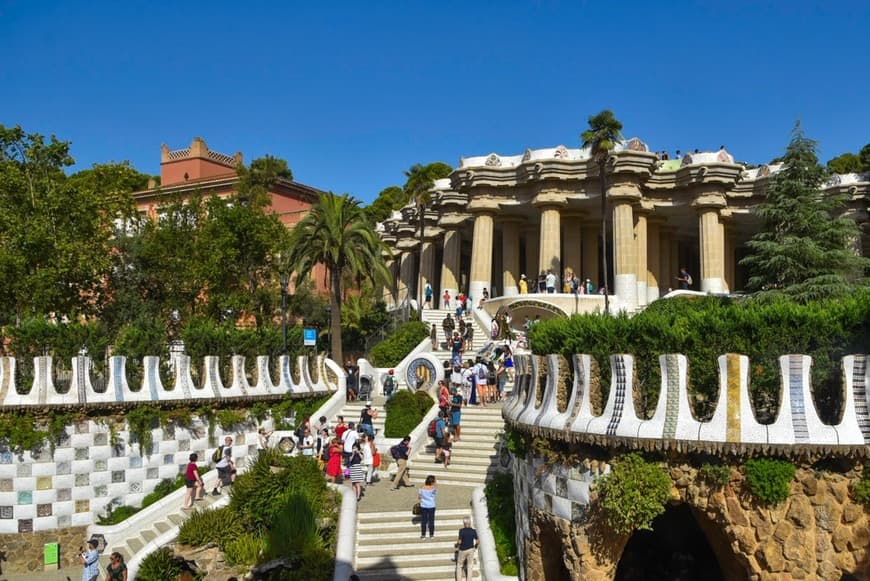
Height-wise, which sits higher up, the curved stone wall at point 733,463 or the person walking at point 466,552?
the curved stone wall at point 733,463

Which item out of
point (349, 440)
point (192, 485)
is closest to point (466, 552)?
point (349, 440)

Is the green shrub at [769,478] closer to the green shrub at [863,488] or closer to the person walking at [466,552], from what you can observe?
the green shrub at [863,488]

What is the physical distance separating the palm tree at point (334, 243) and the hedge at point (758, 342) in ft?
65.9

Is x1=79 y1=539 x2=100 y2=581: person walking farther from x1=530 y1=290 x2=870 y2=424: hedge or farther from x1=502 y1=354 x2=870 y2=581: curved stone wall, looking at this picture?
x1=530 y1=290 x2=870 y2=424: hedge

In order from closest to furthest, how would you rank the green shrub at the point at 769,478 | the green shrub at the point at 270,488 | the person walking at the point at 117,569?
the green shrub at the point at 769,478 → the person walking at the point at 117,569 → the green shrub at the point at 270,488

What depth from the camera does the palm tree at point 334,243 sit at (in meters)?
33.3

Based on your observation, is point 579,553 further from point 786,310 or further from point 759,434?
point 786,310

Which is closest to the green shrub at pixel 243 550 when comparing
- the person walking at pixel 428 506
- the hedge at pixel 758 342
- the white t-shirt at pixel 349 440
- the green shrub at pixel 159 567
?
the green shrub at pixel 159 567

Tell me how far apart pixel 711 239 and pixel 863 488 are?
30.7 meters

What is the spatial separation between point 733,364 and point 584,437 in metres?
2.78

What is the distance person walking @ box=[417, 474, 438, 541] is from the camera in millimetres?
16969

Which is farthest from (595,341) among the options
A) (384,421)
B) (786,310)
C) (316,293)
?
(316,293)

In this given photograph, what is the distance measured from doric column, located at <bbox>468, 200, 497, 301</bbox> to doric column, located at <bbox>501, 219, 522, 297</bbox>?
2.19 metres

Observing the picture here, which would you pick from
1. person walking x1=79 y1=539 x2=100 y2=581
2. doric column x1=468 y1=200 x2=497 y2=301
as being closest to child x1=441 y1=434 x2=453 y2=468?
person walking x1=79 y1=539 x2=100 y2=581
